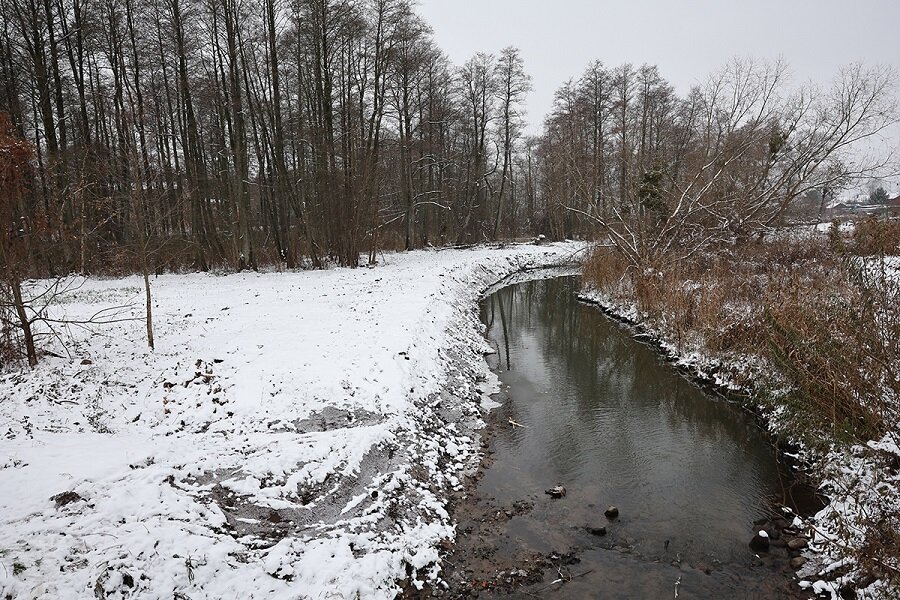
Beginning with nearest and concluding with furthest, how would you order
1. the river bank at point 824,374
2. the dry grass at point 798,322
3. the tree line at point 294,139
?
the river bank at point 824,374 < the dry grass at point 798,322 < the tree line at point 294,139

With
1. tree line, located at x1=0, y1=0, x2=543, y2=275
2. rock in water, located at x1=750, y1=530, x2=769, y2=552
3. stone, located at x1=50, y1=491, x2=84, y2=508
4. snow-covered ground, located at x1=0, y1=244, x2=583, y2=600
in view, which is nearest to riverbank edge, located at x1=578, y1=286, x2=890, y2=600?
rock in water, located at x1=750, y1=530, x2=769, y2=552

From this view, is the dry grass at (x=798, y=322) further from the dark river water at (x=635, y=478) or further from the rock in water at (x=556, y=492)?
the rock in water at (x=556, y=492)

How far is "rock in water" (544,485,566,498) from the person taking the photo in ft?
19.8

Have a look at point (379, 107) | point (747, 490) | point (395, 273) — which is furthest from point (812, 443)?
point (379, 107)

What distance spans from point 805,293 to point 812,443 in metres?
3.57

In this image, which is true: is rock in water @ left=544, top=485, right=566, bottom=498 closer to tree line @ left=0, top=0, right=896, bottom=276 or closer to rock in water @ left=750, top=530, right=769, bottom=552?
rock in water @ left=750, top=530, right=769, bottom=552

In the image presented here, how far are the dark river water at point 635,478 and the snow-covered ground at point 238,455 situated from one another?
886 millimetres

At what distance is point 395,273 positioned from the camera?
1930 cm

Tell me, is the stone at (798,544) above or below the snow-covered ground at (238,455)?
below

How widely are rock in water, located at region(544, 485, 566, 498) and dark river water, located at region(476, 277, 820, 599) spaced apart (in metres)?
0.09

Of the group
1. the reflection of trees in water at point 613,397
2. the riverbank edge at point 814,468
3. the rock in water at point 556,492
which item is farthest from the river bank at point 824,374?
the rock in water at point 556,492

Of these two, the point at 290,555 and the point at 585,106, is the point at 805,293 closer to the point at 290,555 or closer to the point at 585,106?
the point at 290,555

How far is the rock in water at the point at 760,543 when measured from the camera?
500 cm

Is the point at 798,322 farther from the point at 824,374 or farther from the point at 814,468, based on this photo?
the point at 814,468
